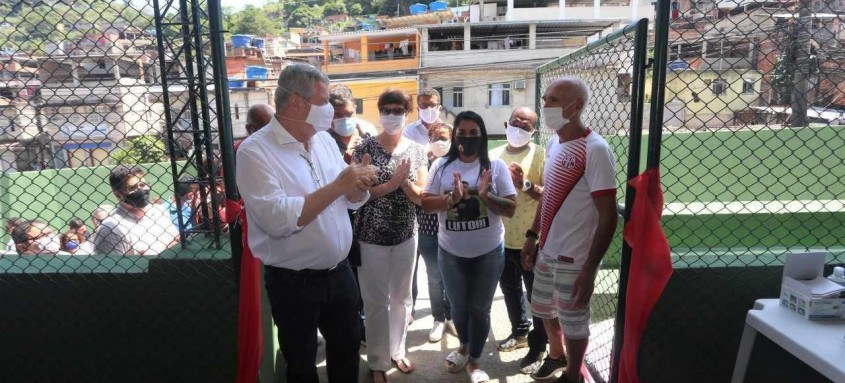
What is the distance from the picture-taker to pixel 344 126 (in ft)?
10.8

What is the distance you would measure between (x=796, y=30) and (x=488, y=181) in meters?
1.80

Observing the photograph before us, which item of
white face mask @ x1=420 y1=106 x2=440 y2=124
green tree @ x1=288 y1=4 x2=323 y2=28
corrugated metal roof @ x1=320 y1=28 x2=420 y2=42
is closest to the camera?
white face mask @ x1=420 y1=106 x2=440 y2=124

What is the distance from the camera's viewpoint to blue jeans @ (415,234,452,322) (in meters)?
3.41

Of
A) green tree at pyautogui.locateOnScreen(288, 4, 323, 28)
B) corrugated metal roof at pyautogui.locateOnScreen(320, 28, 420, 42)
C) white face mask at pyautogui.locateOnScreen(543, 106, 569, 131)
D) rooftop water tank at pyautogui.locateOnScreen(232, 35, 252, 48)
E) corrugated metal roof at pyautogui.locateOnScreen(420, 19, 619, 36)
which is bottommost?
white face mask at pyautogui.locateOnScreen(543, 106, 569, 131)

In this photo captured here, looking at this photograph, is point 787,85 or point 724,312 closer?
point 724,312

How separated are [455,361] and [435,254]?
73cm

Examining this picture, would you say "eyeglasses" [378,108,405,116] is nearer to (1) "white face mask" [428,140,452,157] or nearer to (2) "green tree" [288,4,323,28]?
(1) "white face mask" [428,140,452,157]

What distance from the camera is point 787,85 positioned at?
3984mm

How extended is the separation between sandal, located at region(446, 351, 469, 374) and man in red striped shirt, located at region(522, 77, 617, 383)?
2.54ft

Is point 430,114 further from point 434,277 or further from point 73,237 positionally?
point 73,237

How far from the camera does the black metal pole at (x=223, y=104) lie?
2.18m

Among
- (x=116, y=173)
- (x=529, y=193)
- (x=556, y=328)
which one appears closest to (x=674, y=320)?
(x=556, y=328)

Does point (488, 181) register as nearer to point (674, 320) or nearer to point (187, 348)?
point (674, 320)

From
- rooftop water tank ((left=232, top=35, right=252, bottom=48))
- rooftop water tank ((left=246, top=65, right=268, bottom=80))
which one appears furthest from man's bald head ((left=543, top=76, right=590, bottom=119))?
rooftop water tank ((left=232, top=35, right=252, bottom=48))
